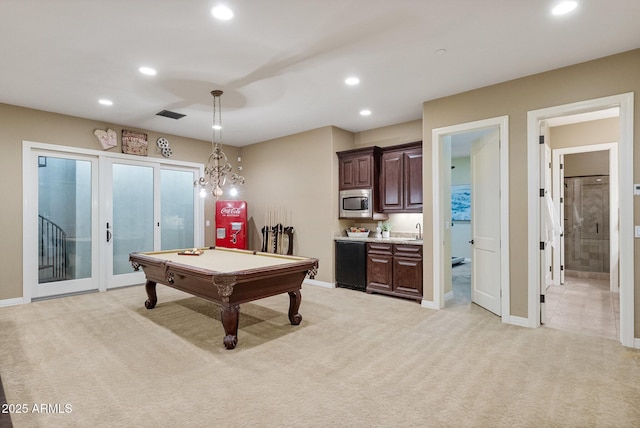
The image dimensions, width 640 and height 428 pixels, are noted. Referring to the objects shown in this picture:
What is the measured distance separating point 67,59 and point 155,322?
2985 millimetres

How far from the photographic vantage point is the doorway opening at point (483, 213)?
3.90 metres

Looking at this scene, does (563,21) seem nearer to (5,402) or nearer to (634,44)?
(634,44)

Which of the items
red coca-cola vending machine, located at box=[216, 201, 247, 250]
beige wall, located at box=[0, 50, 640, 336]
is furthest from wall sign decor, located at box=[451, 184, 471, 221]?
red coca-cola vending machine, located at box=[216, 201, 247, 250]

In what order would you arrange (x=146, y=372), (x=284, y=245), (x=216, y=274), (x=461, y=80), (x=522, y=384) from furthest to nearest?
(x=284, y=245)
(x=461, y=80)
(x=216, y=274)
(x=146, y=372)
(x=522, y=384)

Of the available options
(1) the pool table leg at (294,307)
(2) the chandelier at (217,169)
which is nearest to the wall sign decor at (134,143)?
(2) the chandelier at (217,169)

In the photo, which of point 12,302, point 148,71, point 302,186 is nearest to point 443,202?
point 302,186

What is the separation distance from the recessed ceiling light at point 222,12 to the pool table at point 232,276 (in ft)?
6.98

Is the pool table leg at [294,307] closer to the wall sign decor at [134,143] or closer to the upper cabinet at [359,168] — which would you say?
the upper cabinet at [359,168]

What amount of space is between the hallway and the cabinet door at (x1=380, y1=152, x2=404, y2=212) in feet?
8.27

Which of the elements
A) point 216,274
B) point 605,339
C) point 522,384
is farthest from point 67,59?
point 605,339

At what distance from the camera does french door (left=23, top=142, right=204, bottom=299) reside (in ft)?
16.2

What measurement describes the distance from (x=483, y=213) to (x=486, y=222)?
150mm

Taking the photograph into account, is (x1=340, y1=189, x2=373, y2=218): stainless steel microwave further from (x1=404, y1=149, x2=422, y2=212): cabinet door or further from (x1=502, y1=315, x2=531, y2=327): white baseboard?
(x1=502, y1=315, x2=531, y2=327): white baseboard

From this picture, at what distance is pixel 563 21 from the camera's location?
2.69 metres
